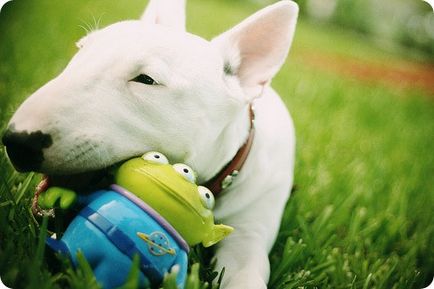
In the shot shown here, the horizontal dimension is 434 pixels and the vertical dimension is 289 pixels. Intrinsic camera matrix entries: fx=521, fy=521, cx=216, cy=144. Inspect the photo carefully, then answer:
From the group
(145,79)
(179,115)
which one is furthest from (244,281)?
(145,79)

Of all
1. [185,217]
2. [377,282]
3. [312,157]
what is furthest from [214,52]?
[312,157]

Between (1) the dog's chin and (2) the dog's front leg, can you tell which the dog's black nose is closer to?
(1) the dog's chin

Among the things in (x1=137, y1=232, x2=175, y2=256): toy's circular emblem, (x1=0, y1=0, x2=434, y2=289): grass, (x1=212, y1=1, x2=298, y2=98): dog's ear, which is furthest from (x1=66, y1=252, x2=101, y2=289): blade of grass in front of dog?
(x1=212, y1=1, x2=298, y2=98): dog's ear

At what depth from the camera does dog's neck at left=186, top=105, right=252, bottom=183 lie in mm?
1525

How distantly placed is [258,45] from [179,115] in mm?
420

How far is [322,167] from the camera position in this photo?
8.13ft

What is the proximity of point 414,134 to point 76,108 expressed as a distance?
1635mm

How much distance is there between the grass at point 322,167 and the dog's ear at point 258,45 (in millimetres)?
326

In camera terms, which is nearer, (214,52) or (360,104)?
(214,52)

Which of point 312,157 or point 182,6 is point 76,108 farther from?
point 312,157

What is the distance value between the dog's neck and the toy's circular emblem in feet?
1.28

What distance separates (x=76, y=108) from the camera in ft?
4.09

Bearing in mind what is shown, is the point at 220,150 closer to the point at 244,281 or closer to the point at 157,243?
the point at 244,281

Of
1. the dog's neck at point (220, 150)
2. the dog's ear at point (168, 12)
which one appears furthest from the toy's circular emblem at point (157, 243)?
the dog's ear at point (168, 12)
